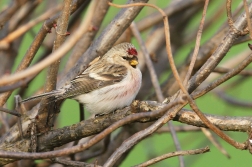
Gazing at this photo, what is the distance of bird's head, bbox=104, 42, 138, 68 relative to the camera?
12.0ft

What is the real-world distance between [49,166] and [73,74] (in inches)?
Answer: 30.2

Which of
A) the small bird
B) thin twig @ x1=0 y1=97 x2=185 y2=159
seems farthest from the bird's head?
thin twig @ x1=0 y1=97 x2=185 y2=159

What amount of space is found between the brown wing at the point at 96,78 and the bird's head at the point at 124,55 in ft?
0.31

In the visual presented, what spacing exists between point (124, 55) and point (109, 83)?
321 mm

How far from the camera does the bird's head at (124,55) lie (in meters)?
3.65

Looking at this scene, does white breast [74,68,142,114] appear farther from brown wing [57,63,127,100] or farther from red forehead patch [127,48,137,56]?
red forehead patch [127,48,137,56]

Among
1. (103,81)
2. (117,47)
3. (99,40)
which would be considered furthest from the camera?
(117,47)

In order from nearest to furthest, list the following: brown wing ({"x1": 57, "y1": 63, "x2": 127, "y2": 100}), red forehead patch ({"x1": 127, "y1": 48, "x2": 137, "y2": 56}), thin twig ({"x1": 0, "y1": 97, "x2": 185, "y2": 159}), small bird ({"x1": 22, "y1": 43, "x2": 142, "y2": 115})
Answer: thin twig ({"x1": 0, "y1": 97, "x2": 185, "y2": 159}) → brown wing ({"x1": 57, "y1": 63, "x2": 127, "y2": 100}) → small bird ({"x1": 22, "y1": 43, "x2": 142, "y2": 115}) → red forehead patch ({"x1": 127, "y1": 48, "x2": 137, "y2": 56})

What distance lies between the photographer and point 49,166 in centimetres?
351

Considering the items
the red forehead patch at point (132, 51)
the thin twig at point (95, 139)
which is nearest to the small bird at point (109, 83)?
the red forehead patch at point (132, 51)

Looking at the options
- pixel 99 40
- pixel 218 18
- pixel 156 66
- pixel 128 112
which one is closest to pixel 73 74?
pixel 99 40

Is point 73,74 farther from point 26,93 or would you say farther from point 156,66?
point 156,66

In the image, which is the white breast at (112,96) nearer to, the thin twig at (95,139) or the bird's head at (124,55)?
the bird's head at (124,55)

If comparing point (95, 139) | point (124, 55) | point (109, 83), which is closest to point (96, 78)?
point (109, 83)
